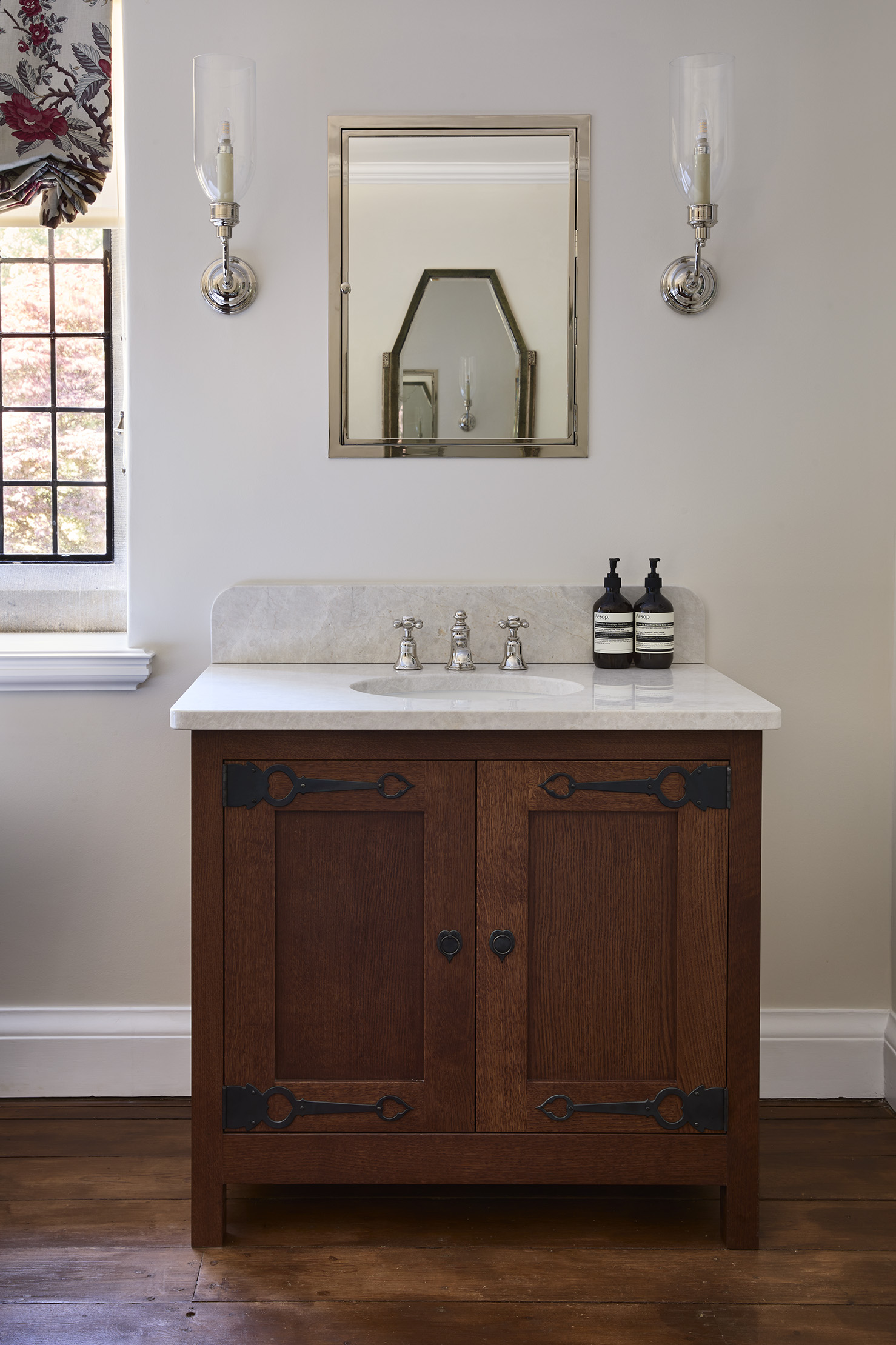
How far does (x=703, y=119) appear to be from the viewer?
1.89 metres

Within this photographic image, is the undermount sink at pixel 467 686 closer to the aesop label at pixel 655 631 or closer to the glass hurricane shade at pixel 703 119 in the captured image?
the aesop label at pixel 655 631

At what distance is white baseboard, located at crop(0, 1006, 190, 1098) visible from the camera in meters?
2.15

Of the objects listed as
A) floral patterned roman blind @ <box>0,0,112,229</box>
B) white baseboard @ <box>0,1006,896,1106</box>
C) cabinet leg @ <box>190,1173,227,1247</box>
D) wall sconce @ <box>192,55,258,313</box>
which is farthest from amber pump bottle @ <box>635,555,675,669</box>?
floral patterned roman blind @ <box>0,0,112,229</box>

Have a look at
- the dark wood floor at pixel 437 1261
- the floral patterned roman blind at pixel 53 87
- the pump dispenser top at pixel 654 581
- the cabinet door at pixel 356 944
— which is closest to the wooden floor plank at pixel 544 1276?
the dark wood floor at pixel 437 1261

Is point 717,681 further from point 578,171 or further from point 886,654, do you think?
point 578,171

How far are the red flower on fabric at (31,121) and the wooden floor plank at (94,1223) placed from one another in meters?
1.97

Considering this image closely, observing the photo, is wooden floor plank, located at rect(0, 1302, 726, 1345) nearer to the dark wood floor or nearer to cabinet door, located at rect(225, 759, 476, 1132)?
the dark wood floor

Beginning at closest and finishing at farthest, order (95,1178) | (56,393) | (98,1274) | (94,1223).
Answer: (98,1274), (94,1223), (95,1178), (56,393)

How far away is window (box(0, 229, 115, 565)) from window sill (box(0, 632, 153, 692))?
13.2 inches

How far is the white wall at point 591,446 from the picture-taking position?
2035mm

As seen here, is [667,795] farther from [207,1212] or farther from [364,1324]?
[207,1212]

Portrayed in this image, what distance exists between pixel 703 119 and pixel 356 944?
5.14 feet

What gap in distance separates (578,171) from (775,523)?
2.60ft

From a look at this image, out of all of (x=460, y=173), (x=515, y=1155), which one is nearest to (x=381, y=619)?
(x=460, y=173)
